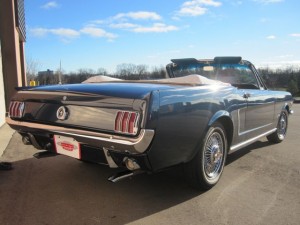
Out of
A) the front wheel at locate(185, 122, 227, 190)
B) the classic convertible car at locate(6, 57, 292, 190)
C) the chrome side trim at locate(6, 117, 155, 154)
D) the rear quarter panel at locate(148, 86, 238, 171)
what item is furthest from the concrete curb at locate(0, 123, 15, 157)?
the rear quarter panel at locate(148, 86, 238, 171)

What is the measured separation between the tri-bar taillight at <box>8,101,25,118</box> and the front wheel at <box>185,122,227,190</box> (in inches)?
76.6

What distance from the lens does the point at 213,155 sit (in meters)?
4.18

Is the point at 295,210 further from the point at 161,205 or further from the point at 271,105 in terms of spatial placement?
the point at 271,105

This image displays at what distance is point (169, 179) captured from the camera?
445 cm

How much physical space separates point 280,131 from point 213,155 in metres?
3.39

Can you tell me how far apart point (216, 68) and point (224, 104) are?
1872 millimetres

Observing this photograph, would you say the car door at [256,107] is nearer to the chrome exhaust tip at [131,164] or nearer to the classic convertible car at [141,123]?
the classic convertible car at [141,123]

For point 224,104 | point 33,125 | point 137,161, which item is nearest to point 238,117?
point 224,104

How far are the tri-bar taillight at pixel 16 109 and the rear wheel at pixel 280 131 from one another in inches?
185

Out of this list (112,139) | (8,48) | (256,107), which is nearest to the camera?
(112,139)

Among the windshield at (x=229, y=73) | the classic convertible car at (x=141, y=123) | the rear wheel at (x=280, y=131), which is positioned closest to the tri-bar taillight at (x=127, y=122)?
the classic convertible car at (x=141, y=123)

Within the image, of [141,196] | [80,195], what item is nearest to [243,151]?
[141,196]

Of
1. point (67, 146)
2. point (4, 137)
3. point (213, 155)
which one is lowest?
point (4, 137)

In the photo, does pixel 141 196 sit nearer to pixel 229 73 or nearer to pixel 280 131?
pixel 229 73
